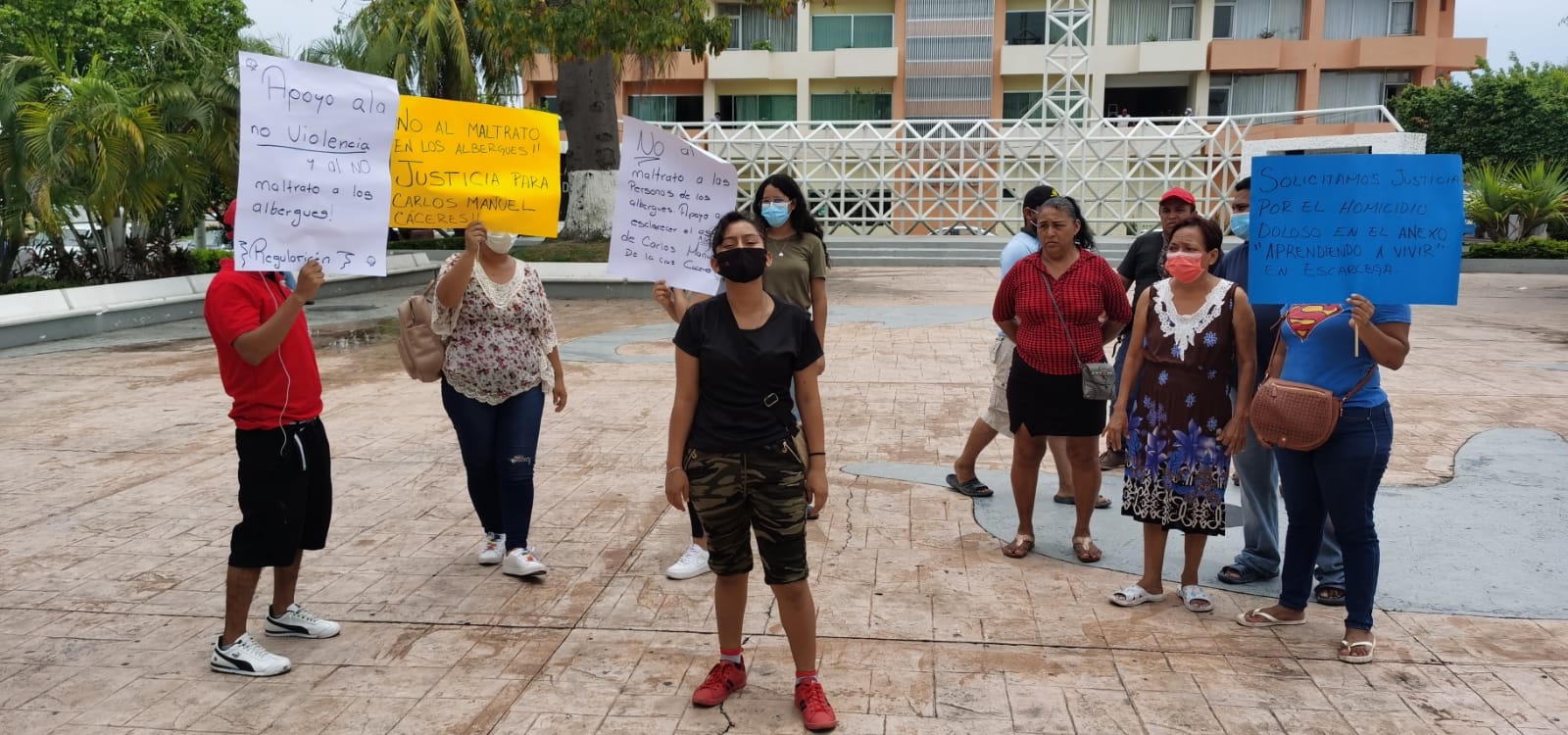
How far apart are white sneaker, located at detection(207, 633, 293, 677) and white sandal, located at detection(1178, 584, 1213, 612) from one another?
3.41m

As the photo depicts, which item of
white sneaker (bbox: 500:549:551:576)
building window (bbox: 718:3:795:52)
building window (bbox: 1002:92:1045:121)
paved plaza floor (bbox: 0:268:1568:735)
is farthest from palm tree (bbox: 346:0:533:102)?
white sneaker (bbox: 500:549:551:576)

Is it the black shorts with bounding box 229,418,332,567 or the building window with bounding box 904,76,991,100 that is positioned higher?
the building window with bounding box 904,76,991,100

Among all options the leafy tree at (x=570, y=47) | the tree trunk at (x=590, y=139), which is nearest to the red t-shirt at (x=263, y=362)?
the leafy tree at (x=570, y=47)

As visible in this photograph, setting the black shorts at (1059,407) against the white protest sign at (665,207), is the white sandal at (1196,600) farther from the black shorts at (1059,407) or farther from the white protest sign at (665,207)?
the white protest sign at (665,207)

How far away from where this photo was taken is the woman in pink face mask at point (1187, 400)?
4.43 m

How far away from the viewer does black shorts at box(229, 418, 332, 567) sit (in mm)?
4043

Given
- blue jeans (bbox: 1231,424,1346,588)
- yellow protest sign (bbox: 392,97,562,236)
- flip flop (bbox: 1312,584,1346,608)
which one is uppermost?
yellow protest sign (bbox: 392,97,562,236)

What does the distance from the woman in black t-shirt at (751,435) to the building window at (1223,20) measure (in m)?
38.4

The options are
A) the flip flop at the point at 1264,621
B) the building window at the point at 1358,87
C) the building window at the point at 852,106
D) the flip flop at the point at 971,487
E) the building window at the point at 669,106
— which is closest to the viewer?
A: the flip flop at the point at 1264,621

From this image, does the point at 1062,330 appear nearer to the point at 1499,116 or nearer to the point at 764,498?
the point at 764,498

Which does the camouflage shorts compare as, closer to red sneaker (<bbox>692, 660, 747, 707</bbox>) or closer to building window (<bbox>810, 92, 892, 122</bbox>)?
red sneaker (<bbox>692, 660, 747, 707</bbox>)

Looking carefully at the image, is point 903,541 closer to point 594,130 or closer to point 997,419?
point 997,419

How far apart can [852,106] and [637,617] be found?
117 feet

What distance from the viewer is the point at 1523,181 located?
23.4m
